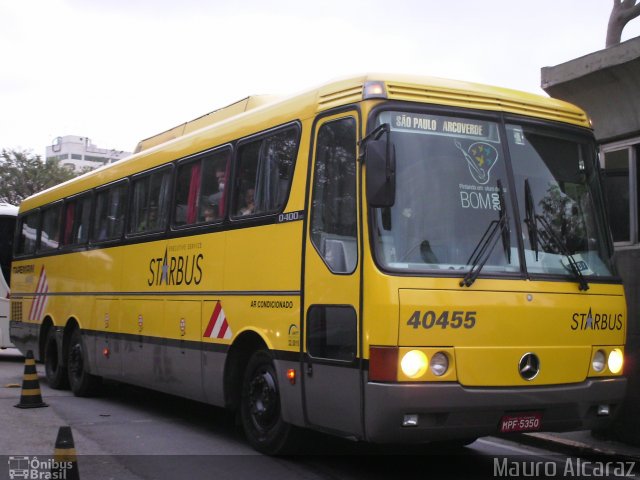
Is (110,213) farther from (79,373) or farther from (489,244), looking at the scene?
(489,244)

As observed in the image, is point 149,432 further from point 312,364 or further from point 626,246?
point 626,246

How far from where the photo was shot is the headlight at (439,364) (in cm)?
602

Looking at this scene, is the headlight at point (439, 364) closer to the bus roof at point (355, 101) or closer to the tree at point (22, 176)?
the bus roof at point (355, 101)

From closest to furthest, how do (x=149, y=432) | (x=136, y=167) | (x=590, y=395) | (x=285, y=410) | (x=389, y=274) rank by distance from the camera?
(x=389, y=274)
(x=590, y=395)
(x=285, y=410)
(x=149, y=432)
(x=136, y=167)

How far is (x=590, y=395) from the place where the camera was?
6.64 m

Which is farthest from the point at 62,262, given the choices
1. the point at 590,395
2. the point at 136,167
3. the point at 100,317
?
the point at 590,395

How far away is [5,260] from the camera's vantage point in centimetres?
1962

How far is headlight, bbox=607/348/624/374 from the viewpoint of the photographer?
6.87 meters

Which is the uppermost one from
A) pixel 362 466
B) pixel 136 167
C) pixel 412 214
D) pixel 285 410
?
pixel 136 167

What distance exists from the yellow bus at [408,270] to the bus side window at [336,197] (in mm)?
17

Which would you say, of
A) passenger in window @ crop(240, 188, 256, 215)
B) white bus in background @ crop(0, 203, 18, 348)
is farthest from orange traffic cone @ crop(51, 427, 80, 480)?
white bus in background @ crop(0, 203, 18, 348)

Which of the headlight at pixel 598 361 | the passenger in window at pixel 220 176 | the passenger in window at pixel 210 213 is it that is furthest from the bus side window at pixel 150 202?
the headlight at pixel 598 361

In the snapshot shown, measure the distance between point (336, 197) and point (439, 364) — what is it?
1693mm

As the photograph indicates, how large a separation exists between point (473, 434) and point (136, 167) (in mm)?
6890
